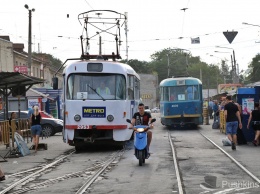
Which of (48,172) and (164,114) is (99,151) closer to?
(48,172)

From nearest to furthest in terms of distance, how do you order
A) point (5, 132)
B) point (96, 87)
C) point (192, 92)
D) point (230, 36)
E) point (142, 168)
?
point (142, 168) → point (96, 87) → point (5, 132) → point (192, 92) → point (230, 36)

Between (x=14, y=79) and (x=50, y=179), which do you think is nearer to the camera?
(x=50, y=179)

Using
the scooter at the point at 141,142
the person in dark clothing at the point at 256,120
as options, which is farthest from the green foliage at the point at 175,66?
the scooter at the point at 141,142

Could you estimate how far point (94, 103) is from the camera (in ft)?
59.7

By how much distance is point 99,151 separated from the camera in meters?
19.0

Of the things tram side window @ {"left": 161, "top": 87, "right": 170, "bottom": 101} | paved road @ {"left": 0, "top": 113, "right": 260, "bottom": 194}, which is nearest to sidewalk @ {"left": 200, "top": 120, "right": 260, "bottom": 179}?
paved road @ {"left": 0, "top": 113, "right": 260, "bottom": 194}

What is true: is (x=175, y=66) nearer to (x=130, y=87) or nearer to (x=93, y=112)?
(x=130, y=87)

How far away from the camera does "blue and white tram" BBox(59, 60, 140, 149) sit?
18.2m

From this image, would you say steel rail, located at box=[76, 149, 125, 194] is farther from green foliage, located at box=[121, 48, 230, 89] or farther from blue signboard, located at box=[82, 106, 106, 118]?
green foliage, located at box=[121, 48, 230, 89]

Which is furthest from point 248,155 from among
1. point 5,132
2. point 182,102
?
point 182,102

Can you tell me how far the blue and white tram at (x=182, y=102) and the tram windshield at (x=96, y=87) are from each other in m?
13.7

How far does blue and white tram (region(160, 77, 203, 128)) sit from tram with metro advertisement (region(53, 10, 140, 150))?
13.4 meters

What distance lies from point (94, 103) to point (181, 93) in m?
14.9

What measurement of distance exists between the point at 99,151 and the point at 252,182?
888 cm
